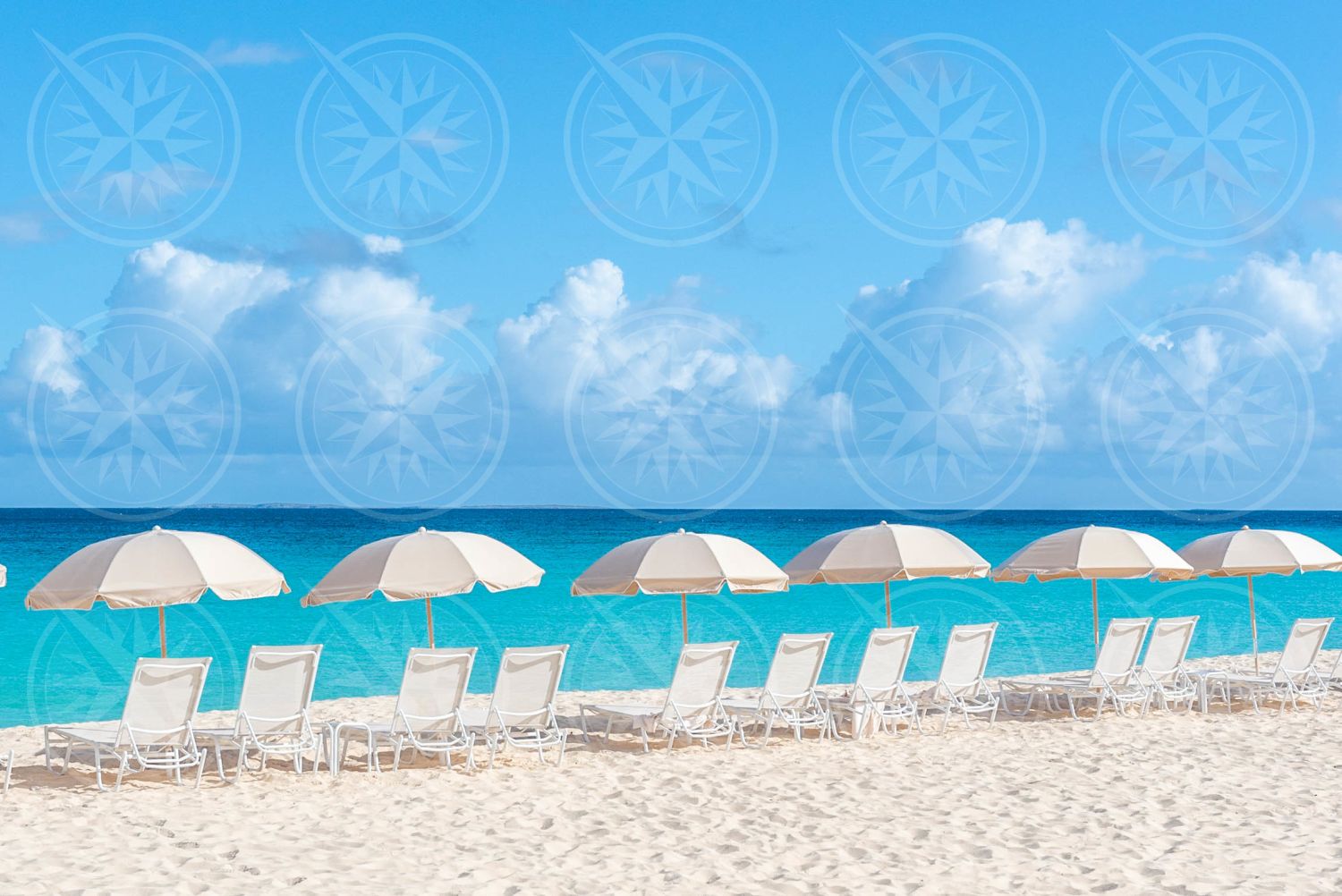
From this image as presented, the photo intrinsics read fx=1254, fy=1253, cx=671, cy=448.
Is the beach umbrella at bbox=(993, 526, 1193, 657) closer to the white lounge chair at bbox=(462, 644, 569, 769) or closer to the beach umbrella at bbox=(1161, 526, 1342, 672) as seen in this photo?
the beach umbrella at bbox=(1161, 526, 1342, 672)

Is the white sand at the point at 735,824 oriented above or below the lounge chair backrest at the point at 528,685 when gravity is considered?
below

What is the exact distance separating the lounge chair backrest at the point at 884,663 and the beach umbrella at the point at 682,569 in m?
0.85

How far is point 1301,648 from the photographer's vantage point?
10.7m

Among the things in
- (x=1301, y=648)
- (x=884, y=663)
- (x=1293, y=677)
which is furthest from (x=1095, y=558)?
(x=884, y=663)

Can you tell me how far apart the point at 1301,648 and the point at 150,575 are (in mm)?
9155

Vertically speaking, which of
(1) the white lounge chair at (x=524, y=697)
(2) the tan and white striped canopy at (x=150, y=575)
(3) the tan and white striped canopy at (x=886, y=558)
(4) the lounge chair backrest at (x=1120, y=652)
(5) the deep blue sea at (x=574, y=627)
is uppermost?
(3) the tan and white striped canopy at (x=886, y=558)

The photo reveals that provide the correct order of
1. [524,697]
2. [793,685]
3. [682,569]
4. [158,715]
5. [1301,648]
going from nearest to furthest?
[158,715] → [524,697] → [793,685] → [682,569] → [1301,648]

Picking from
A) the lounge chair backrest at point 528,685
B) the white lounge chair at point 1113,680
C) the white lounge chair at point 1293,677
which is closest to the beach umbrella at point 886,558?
the white lounge chair at point 1113,680

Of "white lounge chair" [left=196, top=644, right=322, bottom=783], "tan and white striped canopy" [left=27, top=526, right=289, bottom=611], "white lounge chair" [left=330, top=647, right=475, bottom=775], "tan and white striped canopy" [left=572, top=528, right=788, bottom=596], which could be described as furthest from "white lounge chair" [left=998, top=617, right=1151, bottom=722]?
"tan and white striped canopy" [left=27, top=526, right=289, bottom=611]

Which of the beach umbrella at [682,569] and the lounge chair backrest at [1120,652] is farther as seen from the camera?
the lounge chair backrest at [1120,652]

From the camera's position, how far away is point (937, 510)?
332ft

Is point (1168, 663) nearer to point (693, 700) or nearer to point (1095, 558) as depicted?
point (1095, 558)

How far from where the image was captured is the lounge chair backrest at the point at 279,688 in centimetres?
752

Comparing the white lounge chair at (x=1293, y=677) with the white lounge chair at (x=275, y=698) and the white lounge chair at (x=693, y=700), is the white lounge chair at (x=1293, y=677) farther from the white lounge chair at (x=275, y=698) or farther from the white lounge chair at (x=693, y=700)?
the white lounge chair at (x=275, y=698)
